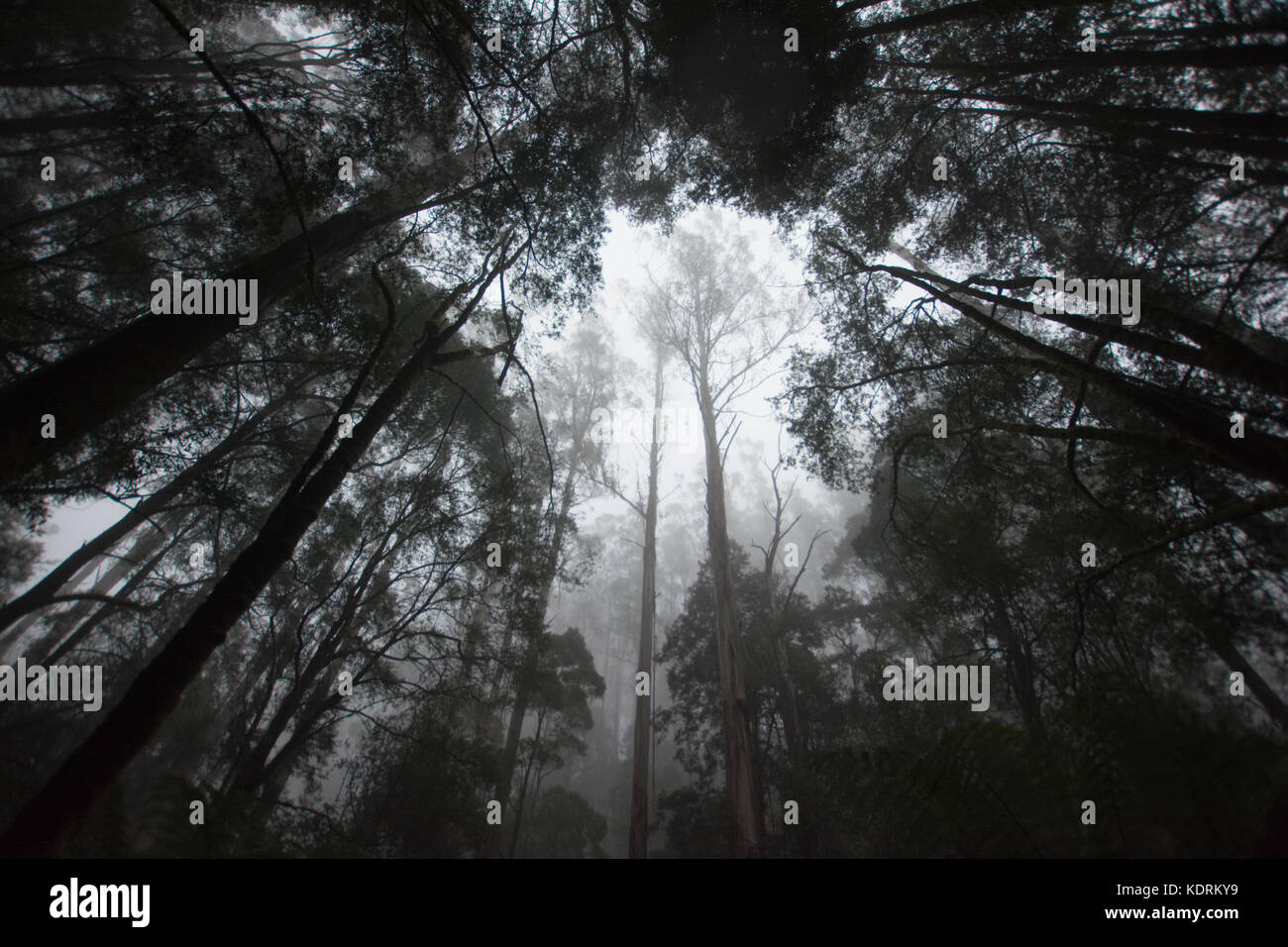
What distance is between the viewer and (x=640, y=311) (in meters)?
13.9

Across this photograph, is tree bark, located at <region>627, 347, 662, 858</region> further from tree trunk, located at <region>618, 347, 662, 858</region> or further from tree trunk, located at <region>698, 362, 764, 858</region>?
tree trunk, located at <region>698, 362, 764, 858</region>

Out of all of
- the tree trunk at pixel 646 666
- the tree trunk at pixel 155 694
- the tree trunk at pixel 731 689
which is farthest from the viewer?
the tree trunk at pixel 646 666

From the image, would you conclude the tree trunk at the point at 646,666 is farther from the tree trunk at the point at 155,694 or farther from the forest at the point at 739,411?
the tree trunk at the point at 155,694

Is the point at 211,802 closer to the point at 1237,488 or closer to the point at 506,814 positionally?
the point at 1237,488

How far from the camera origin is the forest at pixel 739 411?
8.64ft

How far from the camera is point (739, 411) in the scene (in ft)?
33.0

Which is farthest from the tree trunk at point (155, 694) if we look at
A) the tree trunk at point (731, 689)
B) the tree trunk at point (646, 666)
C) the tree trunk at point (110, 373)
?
the tree trunk at point (646, 666)

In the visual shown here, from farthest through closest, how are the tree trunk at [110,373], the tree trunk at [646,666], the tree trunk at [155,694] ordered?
1. the tree trunk at [646,666]
2. the tree trunk at [110,373]
3. the tree trunk at [155,694]

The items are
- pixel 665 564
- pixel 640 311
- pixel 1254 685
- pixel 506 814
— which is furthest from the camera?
pixel 665 564

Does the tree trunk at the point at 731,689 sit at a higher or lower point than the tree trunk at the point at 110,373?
lower

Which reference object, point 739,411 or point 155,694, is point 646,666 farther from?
point 155,694
